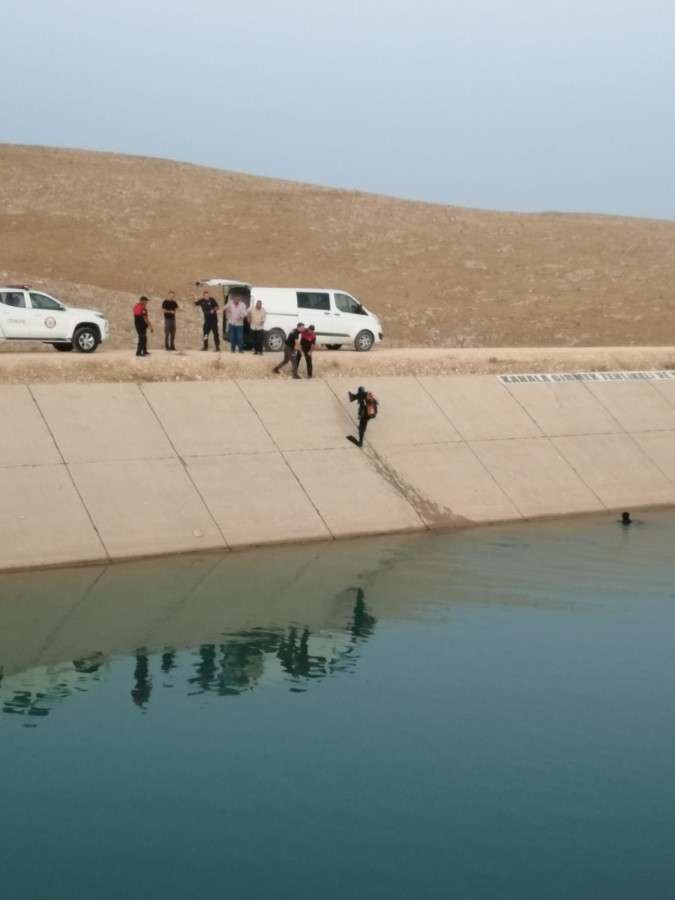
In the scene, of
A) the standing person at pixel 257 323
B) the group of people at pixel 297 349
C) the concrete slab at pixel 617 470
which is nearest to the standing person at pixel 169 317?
the standing person at pixel 257 323

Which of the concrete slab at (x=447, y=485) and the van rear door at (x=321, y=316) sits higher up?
the van rear door at (x=321, y=316)

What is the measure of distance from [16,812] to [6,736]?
2.52 meters

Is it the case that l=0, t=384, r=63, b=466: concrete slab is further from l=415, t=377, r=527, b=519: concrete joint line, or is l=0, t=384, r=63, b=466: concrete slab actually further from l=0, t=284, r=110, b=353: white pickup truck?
l=415, t=377, r=527, b=519: concrete joint line

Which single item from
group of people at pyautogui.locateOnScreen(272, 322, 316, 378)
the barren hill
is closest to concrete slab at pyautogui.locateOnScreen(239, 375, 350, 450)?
group of people at pyautogui.locateOnScreen(272, 322, 316, 378)

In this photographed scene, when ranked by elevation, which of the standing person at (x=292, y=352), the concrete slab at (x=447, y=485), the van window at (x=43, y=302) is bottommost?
the concrete slab at (x=447, y=485)

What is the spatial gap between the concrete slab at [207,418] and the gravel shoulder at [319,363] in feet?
3.05

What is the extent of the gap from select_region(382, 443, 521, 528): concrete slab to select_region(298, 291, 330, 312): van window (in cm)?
908

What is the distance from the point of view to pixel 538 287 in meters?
69.2

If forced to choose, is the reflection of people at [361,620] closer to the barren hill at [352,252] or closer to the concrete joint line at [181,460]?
the concrete joint line at [181,460]

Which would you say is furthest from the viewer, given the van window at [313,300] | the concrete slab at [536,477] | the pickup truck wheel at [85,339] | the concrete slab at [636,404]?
the van window at [313,300]

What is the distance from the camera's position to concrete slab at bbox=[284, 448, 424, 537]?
98.5ft

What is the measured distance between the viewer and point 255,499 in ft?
97.0

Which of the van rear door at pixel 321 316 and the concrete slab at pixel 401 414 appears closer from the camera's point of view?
the concrete slab at pixel 401 414

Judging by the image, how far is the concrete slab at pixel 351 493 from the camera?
3002cm
